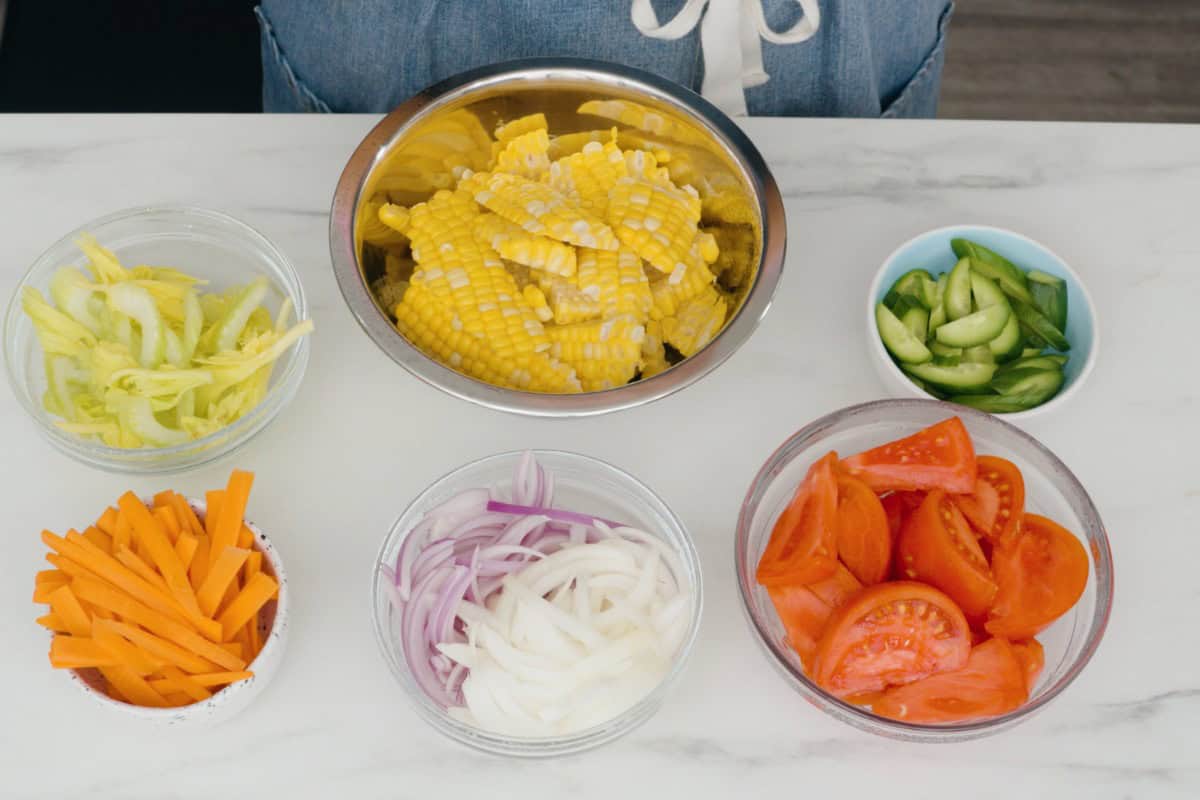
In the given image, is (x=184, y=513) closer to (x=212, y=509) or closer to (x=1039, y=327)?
(x=212, y=509)

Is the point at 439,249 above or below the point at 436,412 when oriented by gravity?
above

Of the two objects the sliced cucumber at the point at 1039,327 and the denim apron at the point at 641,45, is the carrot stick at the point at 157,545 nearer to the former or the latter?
the denim apron at the point at 641,45

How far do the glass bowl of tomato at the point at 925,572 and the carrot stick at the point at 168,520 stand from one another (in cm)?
54

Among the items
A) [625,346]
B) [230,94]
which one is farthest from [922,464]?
[230,94]

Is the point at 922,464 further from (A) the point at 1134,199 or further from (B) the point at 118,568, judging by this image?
(B) the point at 118,568

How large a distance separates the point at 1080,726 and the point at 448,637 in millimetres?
630

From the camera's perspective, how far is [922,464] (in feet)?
3.79

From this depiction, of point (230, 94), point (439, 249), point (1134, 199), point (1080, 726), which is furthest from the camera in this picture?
point (230, 94)

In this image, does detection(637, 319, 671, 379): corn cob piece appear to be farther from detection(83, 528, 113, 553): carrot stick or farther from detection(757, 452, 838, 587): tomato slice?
detection(83, 528, 113, 553): carrot stick

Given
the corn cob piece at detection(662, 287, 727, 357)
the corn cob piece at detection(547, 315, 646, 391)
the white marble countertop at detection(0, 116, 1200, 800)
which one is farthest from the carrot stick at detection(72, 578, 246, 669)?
the corn cob piece at detection(662, 287, 727, 357)

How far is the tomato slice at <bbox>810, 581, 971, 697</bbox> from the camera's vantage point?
3.52ft

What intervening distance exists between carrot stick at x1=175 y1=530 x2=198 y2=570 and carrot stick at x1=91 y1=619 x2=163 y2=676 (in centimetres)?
9

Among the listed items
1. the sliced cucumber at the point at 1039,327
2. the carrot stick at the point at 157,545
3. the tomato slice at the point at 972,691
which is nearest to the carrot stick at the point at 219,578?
the carrot stick at the point at 157,545

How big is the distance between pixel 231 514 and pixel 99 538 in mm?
130
